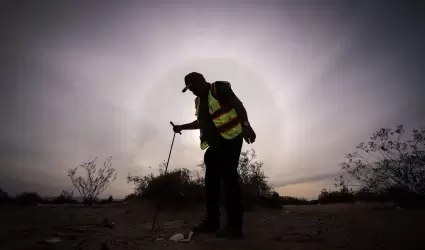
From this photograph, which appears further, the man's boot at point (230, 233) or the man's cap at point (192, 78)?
the man's cap at point (192, 78)

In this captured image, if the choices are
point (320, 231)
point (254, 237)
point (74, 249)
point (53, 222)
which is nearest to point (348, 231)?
point (320, 231)

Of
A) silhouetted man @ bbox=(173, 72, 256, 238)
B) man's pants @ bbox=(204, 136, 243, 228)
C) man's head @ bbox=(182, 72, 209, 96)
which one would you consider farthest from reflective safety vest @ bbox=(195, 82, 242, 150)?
man's head @ bbox=(182, 72, 209, 96)

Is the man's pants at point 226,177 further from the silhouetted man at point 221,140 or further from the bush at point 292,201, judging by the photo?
the bush at point 292,201

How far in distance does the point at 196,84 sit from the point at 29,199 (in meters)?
6.80

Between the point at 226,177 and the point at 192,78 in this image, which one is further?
the point at 192,78

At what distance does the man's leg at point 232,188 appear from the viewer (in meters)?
3.14

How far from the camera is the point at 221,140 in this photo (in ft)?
11.5

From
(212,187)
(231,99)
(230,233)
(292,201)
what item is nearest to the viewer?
(230,233)

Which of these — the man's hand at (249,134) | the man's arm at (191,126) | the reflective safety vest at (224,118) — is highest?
the man's arm at (191,126)

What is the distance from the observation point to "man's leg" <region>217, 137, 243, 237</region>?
3.14 meters

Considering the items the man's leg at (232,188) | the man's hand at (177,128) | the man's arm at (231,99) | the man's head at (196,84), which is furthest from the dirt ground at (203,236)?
the man's head at (196,84)

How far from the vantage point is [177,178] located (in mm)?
7336

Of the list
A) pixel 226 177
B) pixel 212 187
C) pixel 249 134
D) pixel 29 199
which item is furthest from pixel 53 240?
pixel 29 199

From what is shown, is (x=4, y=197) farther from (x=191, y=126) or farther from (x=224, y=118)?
(x=224, y=118)
